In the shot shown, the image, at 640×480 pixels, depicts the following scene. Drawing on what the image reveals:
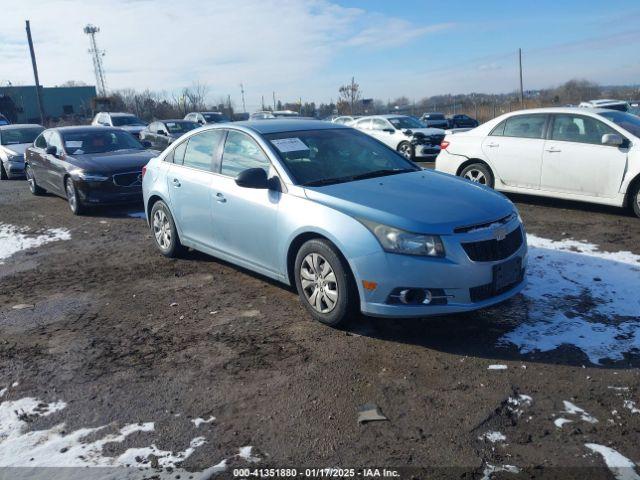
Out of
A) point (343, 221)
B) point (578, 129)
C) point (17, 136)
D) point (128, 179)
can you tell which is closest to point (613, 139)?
point (578, 129)

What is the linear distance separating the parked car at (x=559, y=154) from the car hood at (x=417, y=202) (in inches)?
146

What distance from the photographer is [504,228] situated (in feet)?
14.2

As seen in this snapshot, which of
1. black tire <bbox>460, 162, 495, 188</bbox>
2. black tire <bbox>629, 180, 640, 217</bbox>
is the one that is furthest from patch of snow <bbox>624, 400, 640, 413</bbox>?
black tire <bbox>460, 162, 495, 188</bbox>

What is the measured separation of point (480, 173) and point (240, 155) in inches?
207

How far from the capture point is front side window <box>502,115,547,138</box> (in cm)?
862

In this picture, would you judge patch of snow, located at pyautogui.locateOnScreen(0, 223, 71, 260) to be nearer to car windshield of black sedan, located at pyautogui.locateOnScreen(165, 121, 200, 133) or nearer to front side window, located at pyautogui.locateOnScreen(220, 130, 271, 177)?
front side window, located at pyautogui.locateOnScreen(220, 130, 271, 177)

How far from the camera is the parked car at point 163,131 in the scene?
20.1 metres

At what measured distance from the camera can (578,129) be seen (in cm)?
818

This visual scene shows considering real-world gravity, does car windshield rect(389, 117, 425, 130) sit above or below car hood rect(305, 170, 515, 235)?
above

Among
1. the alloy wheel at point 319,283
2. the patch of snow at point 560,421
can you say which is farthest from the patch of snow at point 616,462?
the alloy wheel at point 319,283

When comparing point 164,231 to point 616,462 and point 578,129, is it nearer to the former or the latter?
point 616,462

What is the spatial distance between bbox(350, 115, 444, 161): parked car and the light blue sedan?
10766 mm

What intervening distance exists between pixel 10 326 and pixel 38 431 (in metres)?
2.09

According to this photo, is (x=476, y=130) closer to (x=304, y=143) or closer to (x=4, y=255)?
(x=304, y=143)
